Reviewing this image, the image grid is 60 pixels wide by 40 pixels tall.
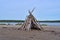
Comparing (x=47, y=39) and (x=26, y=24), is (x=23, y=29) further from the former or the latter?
(x=47, y=39)

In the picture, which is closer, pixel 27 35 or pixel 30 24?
pixel 27 35

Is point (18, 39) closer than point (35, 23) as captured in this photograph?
Yes

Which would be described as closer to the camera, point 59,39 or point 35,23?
point 59,39

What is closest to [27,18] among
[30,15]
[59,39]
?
[30,15]

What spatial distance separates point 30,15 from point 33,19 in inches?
21.4

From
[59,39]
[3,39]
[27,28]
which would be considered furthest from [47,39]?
[27,28]

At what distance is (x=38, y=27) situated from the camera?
2769 centimetres

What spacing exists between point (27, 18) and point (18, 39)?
895 centimetres

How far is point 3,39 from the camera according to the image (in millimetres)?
18766

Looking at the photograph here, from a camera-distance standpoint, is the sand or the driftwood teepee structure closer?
the sand

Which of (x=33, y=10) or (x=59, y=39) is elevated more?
(x=33, y=10)

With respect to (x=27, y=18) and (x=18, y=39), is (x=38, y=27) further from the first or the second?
(x=18, y=39)

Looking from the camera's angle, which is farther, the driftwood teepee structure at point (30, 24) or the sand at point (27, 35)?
A: the driftwood teepee structure at point (30, 24)

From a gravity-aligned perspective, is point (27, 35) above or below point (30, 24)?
below
